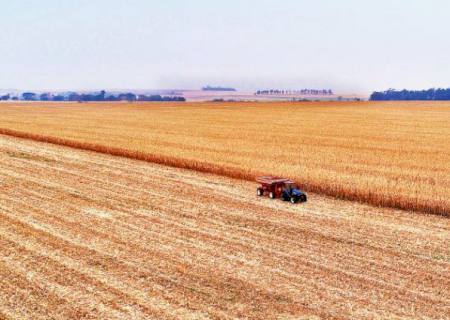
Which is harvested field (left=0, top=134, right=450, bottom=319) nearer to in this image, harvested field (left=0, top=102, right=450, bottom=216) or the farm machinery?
the farm machinery

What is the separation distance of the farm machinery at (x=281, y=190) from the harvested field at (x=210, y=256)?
35cm

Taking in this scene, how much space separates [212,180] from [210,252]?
899 cm

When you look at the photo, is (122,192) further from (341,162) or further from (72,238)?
(341,162)

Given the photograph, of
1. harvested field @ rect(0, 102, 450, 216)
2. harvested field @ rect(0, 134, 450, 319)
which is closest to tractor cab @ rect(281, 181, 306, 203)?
harvested field @ rect(0, 134, 450, 319)

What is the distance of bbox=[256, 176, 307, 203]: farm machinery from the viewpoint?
17.5 meters

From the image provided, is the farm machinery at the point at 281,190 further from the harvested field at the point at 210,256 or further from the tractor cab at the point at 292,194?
the harvested field at the point at 210,256

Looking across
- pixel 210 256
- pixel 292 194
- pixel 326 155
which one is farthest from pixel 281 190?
pixel 326 155

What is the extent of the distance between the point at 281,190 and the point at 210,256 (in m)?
5.96

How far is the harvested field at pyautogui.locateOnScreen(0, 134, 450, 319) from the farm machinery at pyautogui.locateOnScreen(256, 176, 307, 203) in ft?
1.16

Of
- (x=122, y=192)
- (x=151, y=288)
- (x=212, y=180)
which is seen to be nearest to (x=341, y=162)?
(x=212, y=180)

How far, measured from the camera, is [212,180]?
2153 centimetres

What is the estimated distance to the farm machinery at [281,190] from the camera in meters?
17.5

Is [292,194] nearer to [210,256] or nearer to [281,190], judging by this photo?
[281,190]

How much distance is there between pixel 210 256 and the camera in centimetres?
1235
